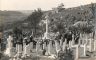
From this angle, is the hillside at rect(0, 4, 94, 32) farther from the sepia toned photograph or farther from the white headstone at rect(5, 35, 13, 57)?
the white headstone at rect(5, 35, 13, 57)

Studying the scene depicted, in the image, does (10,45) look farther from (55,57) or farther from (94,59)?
(94,59)

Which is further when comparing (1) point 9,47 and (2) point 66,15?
(1) point 9,47

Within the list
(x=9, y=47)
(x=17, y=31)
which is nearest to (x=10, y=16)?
(x=17, y=31)

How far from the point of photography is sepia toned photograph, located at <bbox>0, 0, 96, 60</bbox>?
239 centimetres

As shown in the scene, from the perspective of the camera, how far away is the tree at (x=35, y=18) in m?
2.52

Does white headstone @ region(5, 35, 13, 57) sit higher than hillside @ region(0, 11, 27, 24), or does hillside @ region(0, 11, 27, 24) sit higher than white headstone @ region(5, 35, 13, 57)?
hillside @ region(0, 11, 27, 24)

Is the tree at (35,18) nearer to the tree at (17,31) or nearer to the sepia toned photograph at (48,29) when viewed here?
the sepia toned photograph at (48,29)

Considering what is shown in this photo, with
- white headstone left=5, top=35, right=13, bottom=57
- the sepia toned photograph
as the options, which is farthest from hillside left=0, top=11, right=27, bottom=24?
white headstone left=5, top=35, right=13, bottom=57

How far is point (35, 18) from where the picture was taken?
2.53m

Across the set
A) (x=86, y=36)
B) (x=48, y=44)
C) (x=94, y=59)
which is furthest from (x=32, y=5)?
(x=94, y=59)

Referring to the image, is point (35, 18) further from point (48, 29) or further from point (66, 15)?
point (66, 15)

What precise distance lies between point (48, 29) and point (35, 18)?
0.52 feet

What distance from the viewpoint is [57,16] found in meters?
2.48

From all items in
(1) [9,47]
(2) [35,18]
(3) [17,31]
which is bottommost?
(1) [9,47]
